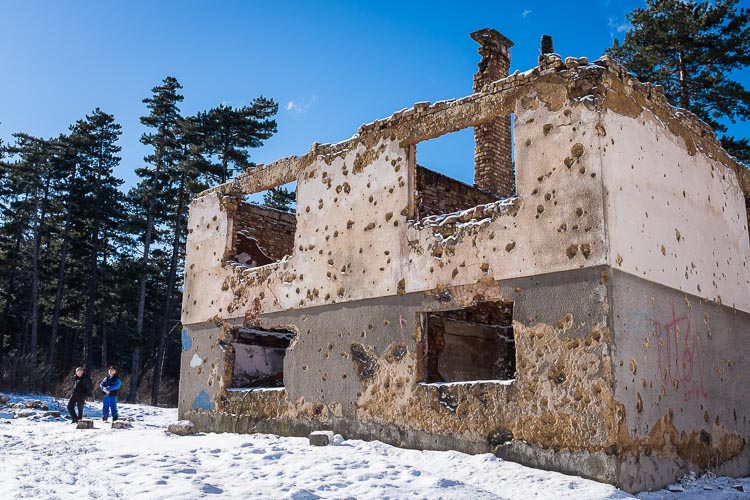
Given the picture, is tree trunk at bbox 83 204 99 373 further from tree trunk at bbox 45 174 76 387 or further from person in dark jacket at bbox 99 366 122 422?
person in dark jacket at bbox 99 366 122 422

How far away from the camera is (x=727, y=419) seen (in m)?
8.89

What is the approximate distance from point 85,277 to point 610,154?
30788 millimetres

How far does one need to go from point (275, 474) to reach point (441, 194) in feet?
19.7

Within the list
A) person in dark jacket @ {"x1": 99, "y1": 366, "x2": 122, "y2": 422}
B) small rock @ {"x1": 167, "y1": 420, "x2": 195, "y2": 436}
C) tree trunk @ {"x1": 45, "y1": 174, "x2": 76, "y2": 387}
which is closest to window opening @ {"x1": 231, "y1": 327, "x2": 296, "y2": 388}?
small rock @ {"x1": 167, "y1": 420, "x2": 195, "y2": 436}

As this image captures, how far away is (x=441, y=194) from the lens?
11.9 meters

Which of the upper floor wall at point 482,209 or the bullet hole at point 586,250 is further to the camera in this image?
the upper floor wall at point 482,209

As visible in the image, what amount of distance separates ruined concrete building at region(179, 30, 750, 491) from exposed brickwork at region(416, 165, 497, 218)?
0.04m

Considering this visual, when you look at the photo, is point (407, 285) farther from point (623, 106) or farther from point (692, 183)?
A: point (692, 183)

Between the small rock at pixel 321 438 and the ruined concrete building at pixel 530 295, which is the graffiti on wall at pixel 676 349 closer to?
the ruined concrete building at pixel 530 295

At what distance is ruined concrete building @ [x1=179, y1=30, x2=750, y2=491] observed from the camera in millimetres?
7410

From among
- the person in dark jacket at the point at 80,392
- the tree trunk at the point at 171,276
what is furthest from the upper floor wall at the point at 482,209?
the tree trunk at the point at 171,276

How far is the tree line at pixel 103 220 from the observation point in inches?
1184

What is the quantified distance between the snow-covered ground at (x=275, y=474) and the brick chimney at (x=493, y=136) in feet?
20.9

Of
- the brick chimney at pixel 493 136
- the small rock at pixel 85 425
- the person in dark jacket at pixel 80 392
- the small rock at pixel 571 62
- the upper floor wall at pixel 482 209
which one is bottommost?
the small rock at pixel 85 425
